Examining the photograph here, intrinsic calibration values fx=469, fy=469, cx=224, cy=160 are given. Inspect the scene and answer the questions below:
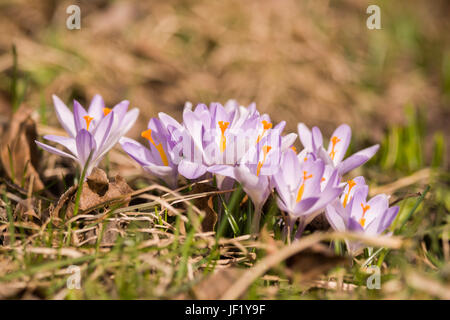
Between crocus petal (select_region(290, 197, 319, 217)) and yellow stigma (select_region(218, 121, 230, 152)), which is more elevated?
yellow stigma (select_region(218, 121, 230, 152))

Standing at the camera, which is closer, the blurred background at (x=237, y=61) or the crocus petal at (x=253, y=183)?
the crocus petal at (x=253, y=183)

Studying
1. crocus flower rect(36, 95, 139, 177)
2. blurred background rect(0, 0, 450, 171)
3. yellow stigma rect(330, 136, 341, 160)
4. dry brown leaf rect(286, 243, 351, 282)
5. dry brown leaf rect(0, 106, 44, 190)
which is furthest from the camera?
blurred background rect(0, 0, 450, 171)

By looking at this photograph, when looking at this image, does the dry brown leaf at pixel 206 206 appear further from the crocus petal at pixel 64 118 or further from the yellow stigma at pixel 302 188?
the crocus petal at pixel 64 118

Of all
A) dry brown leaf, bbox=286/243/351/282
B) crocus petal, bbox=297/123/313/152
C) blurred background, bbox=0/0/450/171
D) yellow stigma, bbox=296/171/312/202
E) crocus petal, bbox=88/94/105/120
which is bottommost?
dry brown leaf, bbox=286/243/351/282

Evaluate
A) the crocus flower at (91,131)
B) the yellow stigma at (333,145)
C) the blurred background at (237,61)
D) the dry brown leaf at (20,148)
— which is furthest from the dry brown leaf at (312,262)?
the blurred background at (237,61)

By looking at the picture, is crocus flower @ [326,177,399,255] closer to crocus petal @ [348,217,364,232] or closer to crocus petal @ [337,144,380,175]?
crocus petal @ [348,217,364,232]

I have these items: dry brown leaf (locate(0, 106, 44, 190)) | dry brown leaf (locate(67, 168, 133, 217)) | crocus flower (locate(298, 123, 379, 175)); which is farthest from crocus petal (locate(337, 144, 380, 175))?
dry brown leaf (locate(0, 106, 44, 190))
